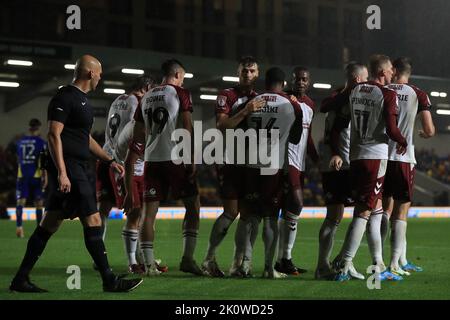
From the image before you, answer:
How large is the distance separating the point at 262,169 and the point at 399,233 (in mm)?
1647

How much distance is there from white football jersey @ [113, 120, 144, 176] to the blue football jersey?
658cm

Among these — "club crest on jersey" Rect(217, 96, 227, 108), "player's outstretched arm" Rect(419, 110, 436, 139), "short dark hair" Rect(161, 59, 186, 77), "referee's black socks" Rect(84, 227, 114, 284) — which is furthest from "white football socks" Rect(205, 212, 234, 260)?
"player's outstretched arm" Rect(419, 110, 436, 139)

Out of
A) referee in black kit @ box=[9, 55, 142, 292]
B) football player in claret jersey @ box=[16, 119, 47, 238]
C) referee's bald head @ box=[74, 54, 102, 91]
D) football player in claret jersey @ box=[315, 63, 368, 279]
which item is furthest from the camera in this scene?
football player in claret jersey @ box=[16, 119, 47, 238]

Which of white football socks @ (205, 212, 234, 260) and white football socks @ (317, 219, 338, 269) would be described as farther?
white football socks @ (205, 212, 234, 260)

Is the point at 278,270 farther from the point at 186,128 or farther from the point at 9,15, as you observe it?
the point at 9,15

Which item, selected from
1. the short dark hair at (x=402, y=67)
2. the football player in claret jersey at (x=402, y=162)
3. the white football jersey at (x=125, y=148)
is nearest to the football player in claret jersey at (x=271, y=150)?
the football player in claret jersey at (x=402, y=162)

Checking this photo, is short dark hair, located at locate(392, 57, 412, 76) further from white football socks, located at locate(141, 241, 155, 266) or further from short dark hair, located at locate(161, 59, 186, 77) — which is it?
white football socks, located at locate(141, 241, 155, 266)

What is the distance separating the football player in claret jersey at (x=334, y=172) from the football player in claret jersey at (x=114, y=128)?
2168 mm

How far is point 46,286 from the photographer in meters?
7.55

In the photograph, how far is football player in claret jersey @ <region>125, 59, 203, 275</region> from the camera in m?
8.40

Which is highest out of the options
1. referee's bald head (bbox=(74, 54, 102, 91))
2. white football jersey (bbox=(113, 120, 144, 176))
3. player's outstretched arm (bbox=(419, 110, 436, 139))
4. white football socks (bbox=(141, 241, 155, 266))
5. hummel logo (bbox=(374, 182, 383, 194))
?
referee's bald head (bbox=(74, 54, 102, 91))

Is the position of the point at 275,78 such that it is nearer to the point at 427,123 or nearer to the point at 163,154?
the point at 163,154

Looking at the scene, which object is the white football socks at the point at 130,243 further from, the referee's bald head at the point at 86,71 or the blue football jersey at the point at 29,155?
the blue football jersey at the point at 29,155

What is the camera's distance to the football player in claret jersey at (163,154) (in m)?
8.40
